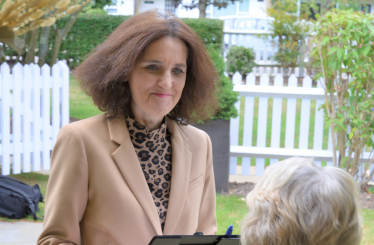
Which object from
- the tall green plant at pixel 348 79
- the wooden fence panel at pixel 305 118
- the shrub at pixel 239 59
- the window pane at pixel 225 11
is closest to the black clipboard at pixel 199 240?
the tall green plant at pixel 348 79

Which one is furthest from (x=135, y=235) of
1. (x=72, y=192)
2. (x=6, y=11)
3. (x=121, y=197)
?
(x=6, y=11)

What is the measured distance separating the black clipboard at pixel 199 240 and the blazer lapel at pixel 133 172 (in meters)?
0.33

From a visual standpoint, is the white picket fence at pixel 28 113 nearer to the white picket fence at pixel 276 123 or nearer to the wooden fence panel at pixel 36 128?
the wooden fence panel at pixel 36 128

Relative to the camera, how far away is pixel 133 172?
1648 millimetres

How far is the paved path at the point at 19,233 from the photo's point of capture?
152 inches

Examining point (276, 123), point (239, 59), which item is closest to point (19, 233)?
point (276, 123)

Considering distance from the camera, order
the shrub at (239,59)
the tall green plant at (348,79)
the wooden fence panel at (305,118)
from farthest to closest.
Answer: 1. the shrub at (239,59)
2. the wooden fence panel at (305,118)
3. the tall green plant at (348,79)

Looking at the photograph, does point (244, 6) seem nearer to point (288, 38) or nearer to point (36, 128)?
point (288, 38)

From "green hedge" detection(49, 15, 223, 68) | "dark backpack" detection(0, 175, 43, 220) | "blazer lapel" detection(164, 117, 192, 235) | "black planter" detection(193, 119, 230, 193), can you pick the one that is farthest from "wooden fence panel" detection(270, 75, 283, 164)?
"green hedge" detection(49, 15, 223, 68)

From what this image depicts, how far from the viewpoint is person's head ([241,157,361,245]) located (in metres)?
1.07

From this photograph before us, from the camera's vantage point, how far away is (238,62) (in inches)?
472

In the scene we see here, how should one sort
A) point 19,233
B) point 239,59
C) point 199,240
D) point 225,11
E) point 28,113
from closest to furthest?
point 199,240
point 19,233
point 28,113
point 239,59
point 225,11

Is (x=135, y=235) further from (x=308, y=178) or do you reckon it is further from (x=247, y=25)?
(x=247, y=25)

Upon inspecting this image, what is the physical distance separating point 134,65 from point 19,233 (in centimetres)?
305
